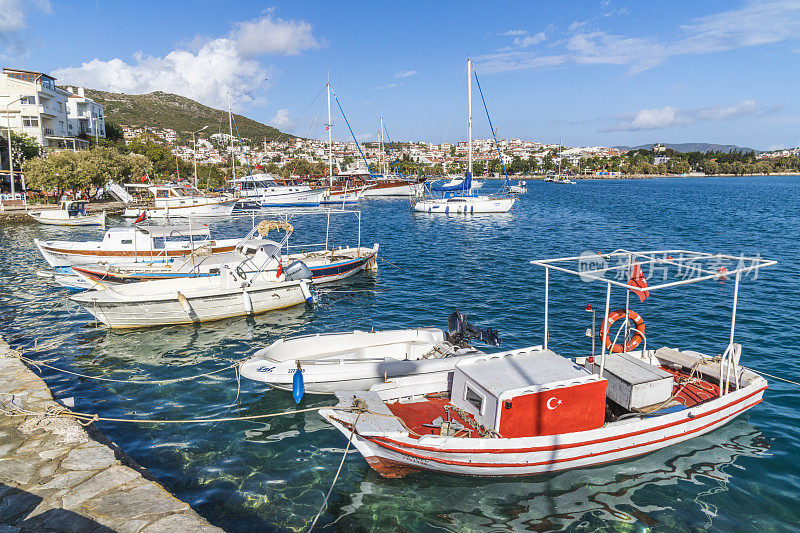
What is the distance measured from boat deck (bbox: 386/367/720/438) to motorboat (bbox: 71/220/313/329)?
9182 millimetres

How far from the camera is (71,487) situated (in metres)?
6.33

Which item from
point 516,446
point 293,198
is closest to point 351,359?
point 516,446

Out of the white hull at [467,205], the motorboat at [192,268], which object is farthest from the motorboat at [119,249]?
the white hull at [467,205]

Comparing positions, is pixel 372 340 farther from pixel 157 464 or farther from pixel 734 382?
pixel 734 382

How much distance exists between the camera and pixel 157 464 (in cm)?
862

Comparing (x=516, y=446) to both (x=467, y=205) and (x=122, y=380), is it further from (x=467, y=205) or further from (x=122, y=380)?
(x=467, y=205)

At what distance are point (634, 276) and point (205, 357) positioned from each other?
37.6ft

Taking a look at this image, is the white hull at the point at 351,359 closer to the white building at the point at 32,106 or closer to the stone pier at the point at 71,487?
the stone pier at the point at 71,487

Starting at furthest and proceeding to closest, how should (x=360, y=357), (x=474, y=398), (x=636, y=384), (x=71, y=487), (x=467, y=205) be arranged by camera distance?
(x=467, y=205)
(x=360, y=357)
(x=636, y=384)
(x=474, y=398)
(x=71, y=487)

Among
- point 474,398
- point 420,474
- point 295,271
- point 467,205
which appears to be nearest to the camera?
point 420,474

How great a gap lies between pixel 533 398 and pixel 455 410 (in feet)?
5.34

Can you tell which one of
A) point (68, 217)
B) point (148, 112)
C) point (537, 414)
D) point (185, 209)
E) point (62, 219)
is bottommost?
point (537, 414)

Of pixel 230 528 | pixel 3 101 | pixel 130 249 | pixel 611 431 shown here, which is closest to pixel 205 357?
pixel 230 528

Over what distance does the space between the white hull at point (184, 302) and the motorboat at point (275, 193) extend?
152 ft
